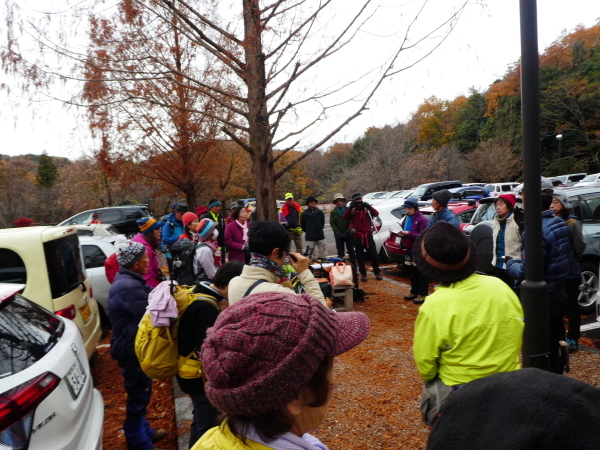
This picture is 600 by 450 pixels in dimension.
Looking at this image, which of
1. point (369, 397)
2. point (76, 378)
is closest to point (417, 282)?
point (369, 397)

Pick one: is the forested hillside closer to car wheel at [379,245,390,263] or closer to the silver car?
car wheel at [379,245,390,263]

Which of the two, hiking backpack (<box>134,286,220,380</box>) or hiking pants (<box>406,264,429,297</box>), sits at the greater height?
hiking backpack (<box>134,286,220,380</box>)

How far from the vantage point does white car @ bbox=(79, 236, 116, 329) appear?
6852 millimetres

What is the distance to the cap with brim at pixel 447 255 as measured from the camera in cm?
224

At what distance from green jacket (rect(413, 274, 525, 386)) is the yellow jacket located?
1.38 m

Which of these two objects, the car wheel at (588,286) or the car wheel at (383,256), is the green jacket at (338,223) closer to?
the car wheel at (383,256)

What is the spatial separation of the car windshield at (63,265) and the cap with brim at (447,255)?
364 centimetres

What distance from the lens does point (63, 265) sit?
434 centimetres

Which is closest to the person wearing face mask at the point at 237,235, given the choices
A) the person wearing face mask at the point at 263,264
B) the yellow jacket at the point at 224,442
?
the person wearing face mask at the point at 263,264

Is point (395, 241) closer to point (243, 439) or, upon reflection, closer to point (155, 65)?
point (155, 65)

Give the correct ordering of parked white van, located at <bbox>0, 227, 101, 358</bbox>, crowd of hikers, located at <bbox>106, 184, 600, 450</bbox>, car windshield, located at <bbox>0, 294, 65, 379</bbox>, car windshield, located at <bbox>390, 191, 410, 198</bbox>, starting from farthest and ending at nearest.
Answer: car windshield, located at <bbox>390, 191, 410, 198</bbox> → parked white van, located at <bbox>0, 227, 101, 358</bbox> → car windshield, located at <bbox>0, 294, 65, 379</bbox> → crowd of hikers, located at <bbox>106, 184, 600, 450</bbox>

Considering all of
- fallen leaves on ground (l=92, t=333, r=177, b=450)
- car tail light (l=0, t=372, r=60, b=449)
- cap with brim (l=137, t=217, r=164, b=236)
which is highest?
cap with brim (l=137, t=217, r=164, b=236)

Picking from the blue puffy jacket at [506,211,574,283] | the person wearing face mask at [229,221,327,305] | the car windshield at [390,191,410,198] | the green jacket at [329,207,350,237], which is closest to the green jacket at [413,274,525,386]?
the person wearing face mask at [229,221,327,305]

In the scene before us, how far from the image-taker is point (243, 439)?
1106 millimetres
